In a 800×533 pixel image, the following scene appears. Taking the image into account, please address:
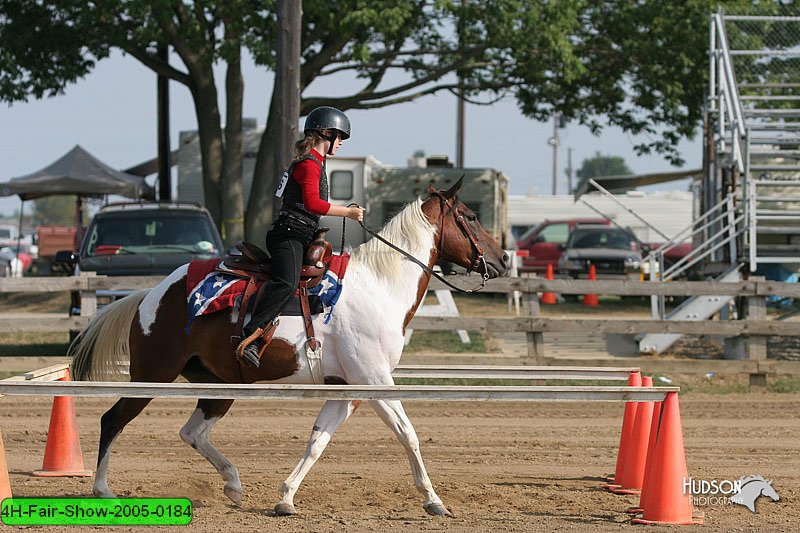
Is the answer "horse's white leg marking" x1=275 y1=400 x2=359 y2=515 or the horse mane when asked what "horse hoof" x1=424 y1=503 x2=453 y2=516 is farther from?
the horse mane

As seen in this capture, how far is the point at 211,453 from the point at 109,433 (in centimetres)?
69

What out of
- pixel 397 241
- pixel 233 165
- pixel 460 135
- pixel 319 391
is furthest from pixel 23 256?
pixel 319 391

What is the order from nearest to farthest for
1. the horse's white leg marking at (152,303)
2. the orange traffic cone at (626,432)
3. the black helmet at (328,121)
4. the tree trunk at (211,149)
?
the black helmet at (328,121), the horse's white leg marking at (152,303), the orange traffic cone at (626,432), the tree trunk at (211,149)

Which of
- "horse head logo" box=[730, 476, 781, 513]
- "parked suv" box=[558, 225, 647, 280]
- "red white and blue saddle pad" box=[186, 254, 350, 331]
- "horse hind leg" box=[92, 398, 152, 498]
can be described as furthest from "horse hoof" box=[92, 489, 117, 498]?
"parked suv" box=[558, 225, 647, 280]

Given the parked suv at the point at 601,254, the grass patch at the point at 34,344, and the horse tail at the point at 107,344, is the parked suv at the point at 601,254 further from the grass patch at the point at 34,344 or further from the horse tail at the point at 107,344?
the horse tail at the point at 107,344

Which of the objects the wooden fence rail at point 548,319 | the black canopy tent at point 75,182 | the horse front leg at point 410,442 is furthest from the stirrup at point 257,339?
the black canopy tent at point 75,182

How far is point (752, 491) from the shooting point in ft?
25.4

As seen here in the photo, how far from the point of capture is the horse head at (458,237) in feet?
25.3

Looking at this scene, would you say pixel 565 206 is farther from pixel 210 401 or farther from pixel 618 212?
pixel 210 401

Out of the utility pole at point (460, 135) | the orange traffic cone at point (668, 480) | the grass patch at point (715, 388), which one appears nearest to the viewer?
the orange traffic cone at point (668, 480)

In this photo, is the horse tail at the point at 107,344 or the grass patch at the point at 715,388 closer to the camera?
the horse tail at the point at 107,344

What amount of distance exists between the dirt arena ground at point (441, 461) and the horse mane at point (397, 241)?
161 centimetres

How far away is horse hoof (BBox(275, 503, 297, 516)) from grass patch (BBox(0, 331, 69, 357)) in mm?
9667

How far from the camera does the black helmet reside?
23.6 ft
